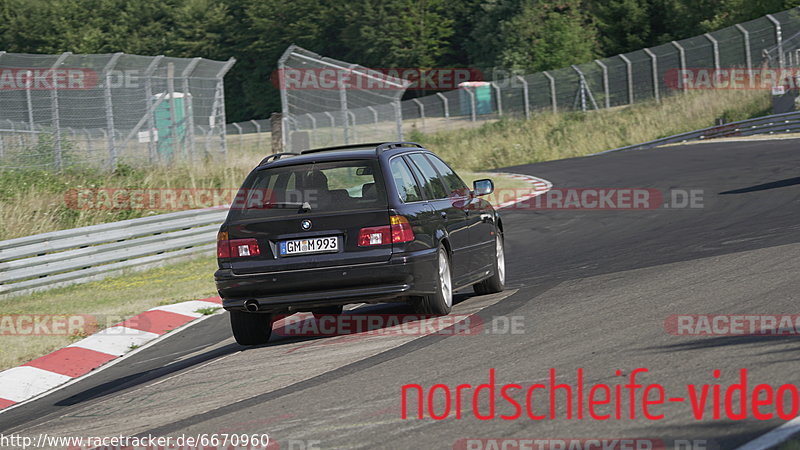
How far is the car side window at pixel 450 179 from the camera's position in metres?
10.6

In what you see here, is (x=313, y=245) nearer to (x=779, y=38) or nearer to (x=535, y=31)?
(x=779, y=38)

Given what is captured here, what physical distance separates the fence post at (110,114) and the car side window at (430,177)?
13.1 metres

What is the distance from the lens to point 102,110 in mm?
22234

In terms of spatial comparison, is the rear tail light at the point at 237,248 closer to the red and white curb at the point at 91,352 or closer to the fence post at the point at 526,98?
the red and white curb at the point at 91,352

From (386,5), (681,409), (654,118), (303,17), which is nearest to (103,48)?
(303,17)

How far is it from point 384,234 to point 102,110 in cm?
1475

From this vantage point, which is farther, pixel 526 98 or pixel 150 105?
pixel 526 98

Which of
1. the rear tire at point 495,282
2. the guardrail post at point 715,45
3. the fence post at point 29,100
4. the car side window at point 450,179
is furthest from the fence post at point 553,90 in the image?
the car side window at point 450,179

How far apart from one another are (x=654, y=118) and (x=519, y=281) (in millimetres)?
32050

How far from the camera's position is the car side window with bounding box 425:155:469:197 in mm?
10641

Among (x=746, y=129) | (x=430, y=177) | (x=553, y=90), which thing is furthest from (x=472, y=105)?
(x=430, y=177)

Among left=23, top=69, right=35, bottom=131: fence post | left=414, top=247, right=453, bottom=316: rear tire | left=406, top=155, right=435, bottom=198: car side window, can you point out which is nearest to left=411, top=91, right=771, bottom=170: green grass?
left=23, top=69, right=35, bottom=131: fence post

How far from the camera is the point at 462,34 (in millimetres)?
91125

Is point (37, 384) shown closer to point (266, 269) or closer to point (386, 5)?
point (266, 269)
